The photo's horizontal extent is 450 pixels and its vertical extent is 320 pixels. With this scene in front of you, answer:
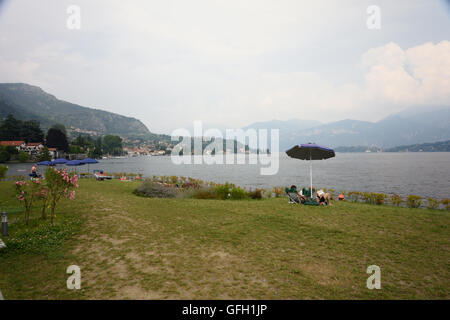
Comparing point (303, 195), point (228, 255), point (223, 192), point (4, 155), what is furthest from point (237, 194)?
point (4, 155)

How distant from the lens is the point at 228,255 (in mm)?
5461

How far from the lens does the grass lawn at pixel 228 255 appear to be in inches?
159

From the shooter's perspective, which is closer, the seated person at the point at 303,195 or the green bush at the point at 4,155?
the seated person at the point at 303,195

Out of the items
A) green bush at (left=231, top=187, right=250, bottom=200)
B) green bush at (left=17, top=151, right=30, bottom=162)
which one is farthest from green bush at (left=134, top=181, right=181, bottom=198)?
green bush at (left=17, top=151, right=30, bottom=162)

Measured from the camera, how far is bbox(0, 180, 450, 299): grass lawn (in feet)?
13.2

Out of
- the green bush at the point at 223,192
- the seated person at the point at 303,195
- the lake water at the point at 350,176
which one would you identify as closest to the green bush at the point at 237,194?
the green bush at the point at 223,192

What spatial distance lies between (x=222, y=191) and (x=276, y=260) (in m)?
9.31

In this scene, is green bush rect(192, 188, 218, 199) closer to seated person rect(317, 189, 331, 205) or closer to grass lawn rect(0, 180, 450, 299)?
grass lawn rect(0, 180, 450, 299)

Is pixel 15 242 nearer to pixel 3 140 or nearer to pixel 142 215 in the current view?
pixel 142 215

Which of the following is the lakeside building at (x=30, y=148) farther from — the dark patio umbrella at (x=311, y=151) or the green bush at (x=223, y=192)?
the dark patio umbrella at (x=311, y=151)

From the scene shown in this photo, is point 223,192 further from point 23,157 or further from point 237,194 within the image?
point 23,157

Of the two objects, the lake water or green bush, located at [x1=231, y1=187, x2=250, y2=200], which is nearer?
green bush, located at [x1=231, y1=187, x2=250, y2=200]
